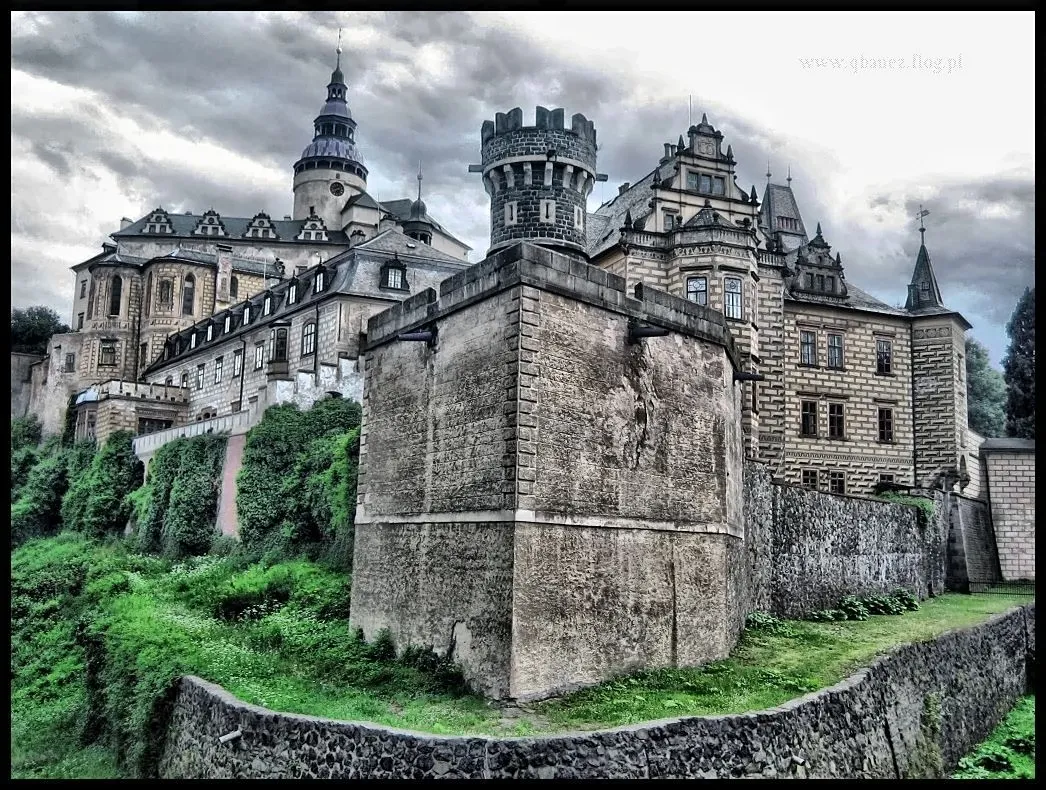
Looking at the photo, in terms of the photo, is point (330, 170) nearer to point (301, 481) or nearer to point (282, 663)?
point (301, 481)

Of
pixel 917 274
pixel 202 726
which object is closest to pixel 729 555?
pixel 202 726

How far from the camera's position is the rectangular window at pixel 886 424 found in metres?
35.7

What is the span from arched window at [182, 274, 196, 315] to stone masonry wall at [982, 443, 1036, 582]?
3981 centimetres

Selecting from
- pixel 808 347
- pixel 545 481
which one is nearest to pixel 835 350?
pixel 808 347

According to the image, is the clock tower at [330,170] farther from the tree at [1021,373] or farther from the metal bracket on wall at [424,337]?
the metal bracket on wall at [424,337]

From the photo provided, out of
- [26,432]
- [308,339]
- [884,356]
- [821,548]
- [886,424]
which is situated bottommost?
[821,548]

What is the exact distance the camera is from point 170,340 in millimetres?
50844

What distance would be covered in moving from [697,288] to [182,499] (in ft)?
56.5

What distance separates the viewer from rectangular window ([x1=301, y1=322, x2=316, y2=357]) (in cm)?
3728

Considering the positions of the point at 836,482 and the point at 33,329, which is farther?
the point at 33,329

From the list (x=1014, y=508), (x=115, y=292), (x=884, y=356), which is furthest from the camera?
(x=115, y=292)

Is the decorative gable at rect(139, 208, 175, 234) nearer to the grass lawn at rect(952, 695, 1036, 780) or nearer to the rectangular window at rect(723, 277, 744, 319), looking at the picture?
the rectangular window at rect(723, 277, 744, 319)

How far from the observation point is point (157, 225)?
6297cm

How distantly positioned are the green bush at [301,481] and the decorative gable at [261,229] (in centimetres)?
3761
